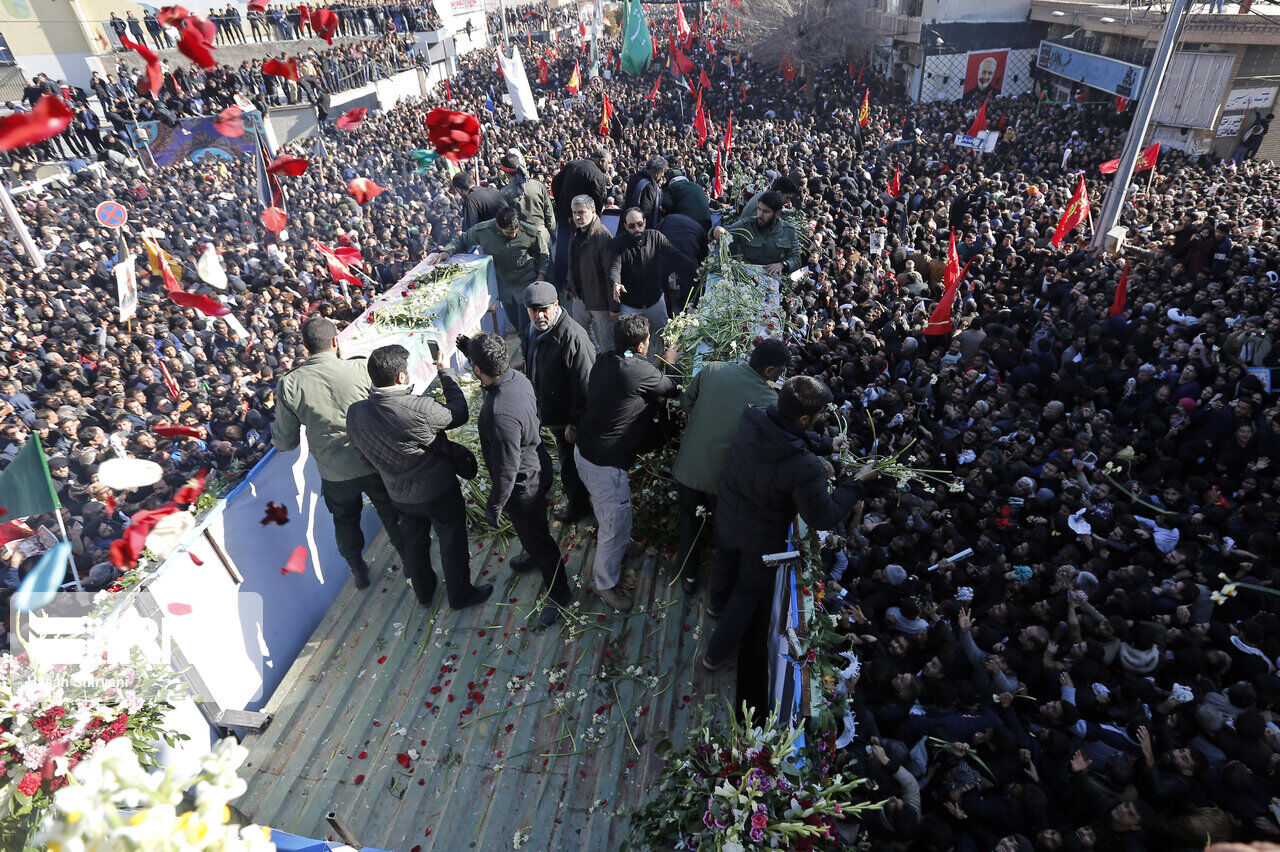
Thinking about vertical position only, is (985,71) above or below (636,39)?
below

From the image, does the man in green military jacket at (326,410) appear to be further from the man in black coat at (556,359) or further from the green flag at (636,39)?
the green flag at (636,39)

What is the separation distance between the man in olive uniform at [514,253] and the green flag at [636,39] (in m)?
13.3

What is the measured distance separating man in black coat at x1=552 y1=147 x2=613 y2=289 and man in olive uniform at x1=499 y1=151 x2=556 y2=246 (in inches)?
5.8

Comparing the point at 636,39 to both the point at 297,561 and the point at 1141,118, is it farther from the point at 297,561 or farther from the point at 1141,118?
the point at 297,561

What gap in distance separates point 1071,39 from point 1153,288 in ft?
61.5

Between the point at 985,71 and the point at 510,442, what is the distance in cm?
2792

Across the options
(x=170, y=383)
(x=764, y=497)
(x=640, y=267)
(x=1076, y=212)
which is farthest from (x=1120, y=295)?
(x=170, y=383)

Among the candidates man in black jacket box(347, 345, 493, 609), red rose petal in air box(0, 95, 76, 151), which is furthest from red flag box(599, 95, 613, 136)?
red rose petal in air box(0, 95, 76, 151)

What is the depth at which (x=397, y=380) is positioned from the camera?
3.90m

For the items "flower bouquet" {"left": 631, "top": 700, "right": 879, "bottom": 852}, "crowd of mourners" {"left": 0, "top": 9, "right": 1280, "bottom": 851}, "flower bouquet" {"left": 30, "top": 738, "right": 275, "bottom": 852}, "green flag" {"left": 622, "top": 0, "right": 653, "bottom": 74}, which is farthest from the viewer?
"green flag" {"left": 622, "top": 0, "right": 653, "bottom": 74}

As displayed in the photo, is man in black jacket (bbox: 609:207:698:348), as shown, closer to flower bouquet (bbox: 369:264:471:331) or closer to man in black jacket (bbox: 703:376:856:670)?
flower bouquet (bbox: 369:264:471:331)

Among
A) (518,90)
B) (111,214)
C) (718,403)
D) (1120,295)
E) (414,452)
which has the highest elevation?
(518,90)

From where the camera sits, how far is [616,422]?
4023 mm

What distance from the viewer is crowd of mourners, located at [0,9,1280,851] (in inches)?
141
